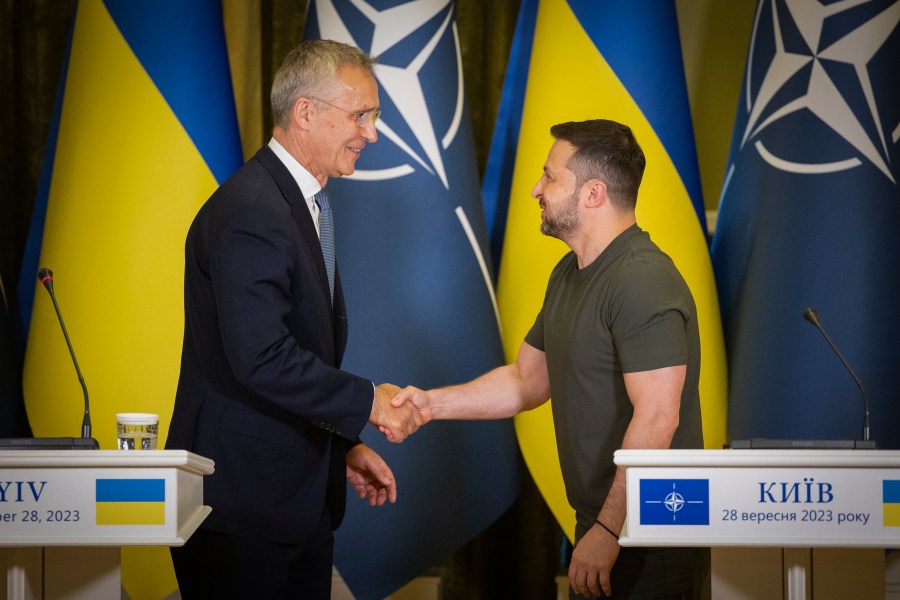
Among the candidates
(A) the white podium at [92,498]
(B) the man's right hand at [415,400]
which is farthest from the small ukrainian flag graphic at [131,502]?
(B) the man's right hand at [415,400]

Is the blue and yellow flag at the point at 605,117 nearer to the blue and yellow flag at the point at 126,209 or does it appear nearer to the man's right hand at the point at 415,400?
the man's right hand at the point at 415,400

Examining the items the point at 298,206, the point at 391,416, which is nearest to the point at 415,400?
the point at 391,416

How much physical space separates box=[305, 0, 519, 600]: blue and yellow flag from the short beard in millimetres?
868

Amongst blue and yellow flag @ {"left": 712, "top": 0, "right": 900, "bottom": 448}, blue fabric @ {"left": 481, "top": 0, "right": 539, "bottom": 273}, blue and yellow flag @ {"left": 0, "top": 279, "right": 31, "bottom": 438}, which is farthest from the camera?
blue fabric @ {"left": 481, "top": 0, "right": 539, "bottom": 273}

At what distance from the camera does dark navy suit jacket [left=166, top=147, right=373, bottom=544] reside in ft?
6.23

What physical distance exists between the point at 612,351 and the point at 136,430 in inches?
37.2

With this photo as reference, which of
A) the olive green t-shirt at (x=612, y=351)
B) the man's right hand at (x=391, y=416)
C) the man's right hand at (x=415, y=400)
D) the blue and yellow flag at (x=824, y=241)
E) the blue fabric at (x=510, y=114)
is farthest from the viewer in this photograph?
the blue fabric at (x=510, y=114)

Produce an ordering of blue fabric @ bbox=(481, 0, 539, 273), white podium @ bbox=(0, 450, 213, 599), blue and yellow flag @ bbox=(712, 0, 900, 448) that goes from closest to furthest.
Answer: white podium @ bbox=(0, 450, 213, 599) < blue and yellow flag @ bbox=(712, 0, 900, 448) < blue fabric @ bbox=(481, 0, 539, 273)

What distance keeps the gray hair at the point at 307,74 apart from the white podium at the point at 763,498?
41.0 inches

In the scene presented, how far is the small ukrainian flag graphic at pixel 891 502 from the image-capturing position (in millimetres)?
1664

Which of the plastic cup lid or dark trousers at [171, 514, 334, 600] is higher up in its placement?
the plastic cup lid

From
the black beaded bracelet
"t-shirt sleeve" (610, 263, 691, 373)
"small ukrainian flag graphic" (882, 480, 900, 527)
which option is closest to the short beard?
"t-shirt sleeve" (610, 263, 691, 373)

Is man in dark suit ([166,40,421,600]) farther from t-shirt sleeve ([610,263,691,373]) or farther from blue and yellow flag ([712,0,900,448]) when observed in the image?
blue and yellow flag ([712,0,900,448])

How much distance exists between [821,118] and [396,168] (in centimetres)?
127
